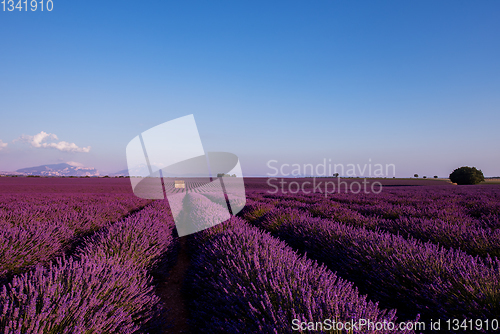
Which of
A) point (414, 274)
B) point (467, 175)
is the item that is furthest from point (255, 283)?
point (467, 175)

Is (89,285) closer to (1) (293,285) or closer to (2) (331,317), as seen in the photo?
(1) (293,285)

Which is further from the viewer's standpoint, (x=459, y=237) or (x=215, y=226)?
(x=215, y=226)

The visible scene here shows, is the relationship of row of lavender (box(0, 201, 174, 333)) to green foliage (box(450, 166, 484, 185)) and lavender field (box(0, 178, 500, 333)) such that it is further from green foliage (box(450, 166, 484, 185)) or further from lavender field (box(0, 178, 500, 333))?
green foliage (box(450, 166, 484, 185))

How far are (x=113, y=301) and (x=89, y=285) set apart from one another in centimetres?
25

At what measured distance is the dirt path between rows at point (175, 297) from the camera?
2.41 m

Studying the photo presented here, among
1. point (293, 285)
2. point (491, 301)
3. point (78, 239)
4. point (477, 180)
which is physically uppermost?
point (293, 285)

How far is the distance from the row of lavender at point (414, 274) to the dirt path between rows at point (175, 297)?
7.07 feet

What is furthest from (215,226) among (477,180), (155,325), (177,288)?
(477,180)

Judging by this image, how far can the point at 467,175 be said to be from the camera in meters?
29.9

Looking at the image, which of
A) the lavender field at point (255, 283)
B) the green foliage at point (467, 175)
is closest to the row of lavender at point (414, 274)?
the lavender field at point (255, 283)

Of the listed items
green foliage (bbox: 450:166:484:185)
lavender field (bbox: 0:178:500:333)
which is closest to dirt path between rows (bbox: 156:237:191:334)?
lavender field (bbox: 0:178:500:333)

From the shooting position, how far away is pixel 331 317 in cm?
133

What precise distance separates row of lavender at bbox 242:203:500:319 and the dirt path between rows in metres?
2.15

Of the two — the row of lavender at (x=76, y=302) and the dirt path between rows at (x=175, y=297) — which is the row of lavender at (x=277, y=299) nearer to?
the dirt path between rows at (x=175, y=297)
